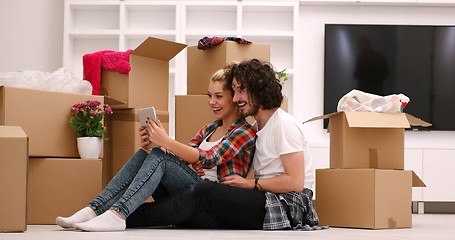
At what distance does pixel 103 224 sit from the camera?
1897 mm

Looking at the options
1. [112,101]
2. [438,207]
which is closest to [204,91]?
Answer: [112,101]

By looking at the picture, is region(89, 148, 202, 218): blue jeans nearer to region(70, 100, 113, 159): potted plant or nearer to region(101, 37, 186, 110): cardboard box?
region(70, 100, 113, 159): potted plant

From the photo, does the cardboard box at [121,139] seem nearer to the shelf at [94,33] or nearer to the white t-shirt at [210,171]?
the white t-shirt at [210,171]

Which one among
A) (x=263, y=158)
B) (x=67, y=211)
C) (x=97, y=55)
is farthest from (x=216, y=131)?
(x=97, y=55)

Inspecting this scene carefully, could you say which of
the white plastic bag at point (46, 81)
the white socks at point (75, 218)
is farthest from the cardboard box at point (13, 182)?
the white plastic bag at point (46, 81)

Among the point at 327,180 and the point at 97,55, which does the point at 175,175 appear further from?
the point at 97,55

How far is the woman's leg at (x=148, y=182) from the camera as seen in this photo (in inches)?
75.0

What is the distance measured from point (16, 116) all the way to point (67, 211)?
Result: 434mm

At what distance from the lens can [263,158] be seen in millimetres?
2117

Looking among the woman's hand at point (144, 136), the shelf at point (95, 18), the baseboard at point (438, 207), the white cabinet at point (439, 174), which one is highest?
the shelf at point (95, 18)

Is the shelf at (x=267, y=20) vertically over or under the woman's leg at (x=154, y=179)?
over

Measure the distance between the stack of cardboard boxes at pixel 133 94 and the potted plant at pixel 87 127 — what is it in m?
0.19

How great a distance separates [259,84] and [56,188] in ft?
3.14

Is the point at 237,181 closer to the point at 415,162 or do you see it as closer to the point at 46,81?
the point at 46,81
